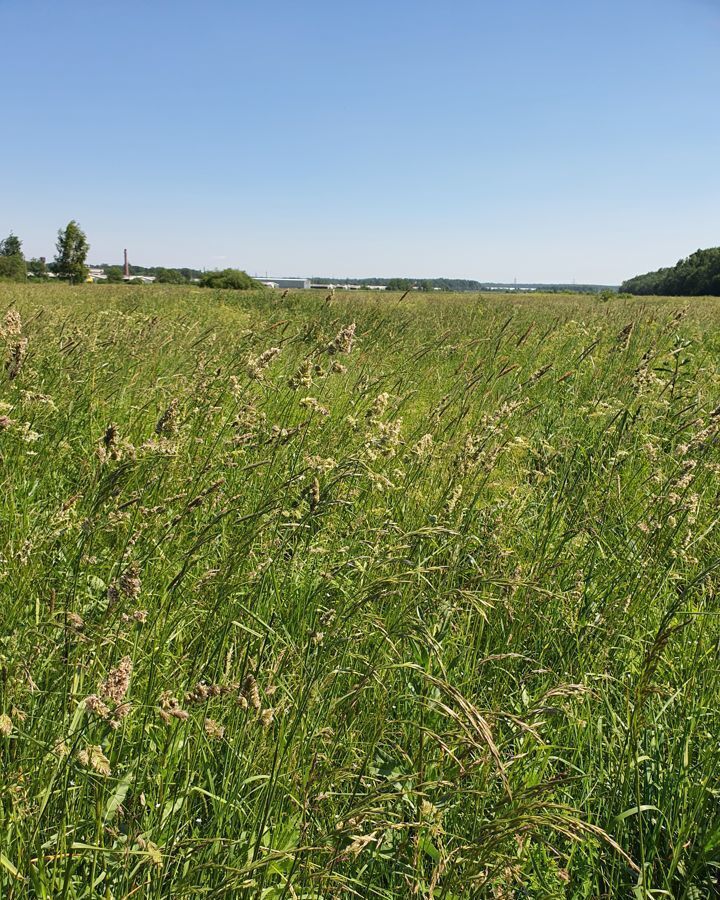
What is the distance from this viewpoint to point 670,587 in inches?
98.7

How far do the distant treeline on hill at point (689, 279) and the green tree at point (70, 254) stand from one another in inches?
2381

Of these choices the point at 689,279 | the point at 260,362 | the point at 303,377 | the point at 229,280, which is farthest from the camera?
the point at 689,279

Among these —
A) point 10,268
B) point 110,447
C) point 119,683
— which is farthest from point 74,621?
point 10,268

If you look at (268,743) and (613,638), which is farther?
(613,638)

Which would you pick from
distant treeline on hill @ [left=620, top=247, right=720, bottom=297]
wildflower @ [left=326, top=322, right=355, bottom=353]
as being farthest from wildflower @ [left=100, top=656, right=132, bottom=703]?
distant treeline on hill @ [left=620, top=247, right=720, bottom=297]

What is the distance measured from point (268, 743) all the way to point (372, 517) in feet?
4.82

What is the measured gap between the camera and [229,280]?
37.3 metres

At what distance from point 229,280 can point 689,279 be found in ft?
180

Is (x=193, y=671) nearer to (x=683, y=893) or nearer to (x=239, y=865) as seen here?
(x=239, y=865)

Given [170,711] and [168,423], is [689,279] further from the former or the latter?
[170,711]

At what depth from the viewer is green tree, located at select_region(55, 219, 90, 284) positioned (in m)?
71.2

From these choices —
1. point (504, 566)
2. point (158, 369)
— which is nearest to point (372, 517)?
point (504, 566)

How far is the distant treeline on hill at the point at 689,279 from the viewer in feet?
203

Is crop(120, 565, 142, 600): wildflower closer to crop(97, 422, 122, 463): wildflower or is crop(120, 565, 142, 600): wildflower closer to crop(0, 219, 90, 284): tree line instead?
crop(97, 422, 122, 463): wildflower
